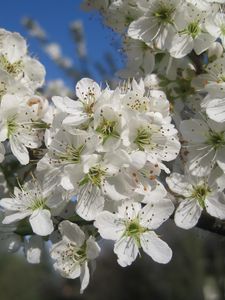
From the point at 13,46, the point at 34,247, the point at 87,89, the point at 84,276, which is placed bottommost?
the point at 34,247

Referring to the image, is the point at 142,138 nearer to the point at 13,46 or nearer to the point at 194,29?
the point at 194,29

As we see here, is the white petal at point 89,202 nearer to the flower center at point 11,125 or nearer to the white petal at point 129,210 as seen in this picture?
the white petal at point 129,210

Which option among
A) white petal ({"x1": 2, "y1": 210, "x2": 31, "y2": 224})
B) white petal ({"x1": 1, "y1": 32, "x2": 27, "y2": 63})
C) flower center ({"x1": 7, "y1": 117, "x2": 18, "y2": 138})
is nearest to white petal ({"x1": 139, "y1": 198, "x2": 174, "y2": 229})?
white petal ({"x1": 2, "y1": 210, "x2": 31, "y2": 224})

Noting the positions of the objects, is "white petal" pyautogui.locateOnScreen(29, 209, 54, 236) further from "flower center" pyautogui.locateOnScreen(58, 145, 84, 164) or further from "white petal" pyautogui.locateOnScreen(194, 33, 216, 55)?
"white petal" pyautogui.locateOnScreen(194, 33, 216, 55)

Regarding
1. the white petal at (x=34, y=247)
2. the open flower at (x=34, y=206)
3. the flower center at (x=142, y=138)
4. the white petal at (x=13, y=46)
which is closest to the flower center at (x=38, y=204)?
the open flower at (x=34, y=206)

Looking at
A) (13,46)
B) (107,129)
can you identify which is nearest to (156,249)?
(107,129)

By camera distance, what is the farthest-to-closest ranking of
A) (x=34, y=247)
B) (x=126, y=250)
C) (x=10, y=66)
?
(x=10, y=66) < (x=34, y=247) < (x=126, y=250)
